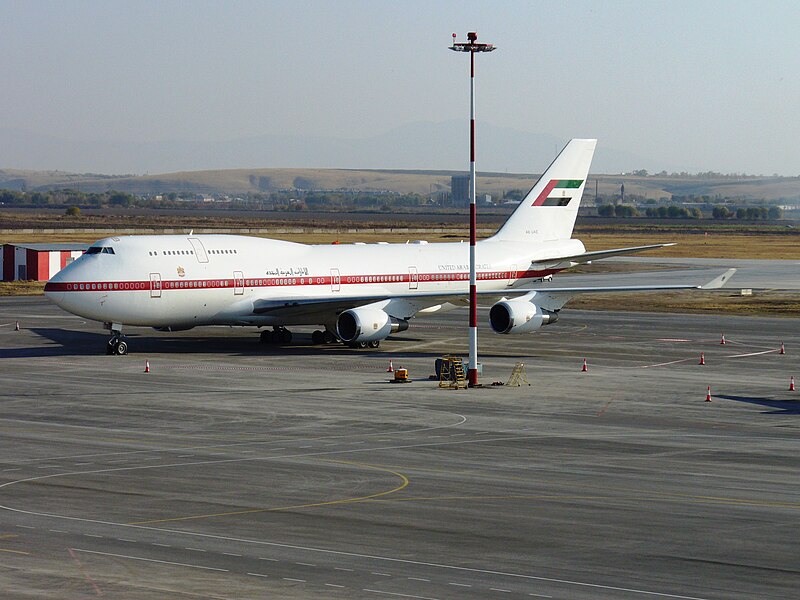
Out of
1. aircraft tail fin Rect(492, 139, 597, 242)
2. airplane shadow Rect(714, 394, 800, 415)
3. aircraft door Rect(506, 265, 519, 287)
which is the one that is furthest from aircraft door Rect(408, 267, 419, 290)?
airplane shadow Rect(714, 394, 800, 415)

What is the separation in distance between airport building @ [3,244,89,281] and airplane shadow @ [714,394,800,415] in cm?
6552

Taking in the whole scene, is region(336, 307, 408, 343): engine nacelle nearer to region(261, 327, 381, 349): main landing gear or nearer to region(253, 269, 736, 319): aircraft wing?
region(253, 269, 736, 319): aircraft wing

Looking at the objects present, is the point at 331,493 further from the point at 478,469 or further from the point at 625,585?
the point at 625,585

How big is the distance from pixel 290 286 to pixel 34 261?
47.9 m

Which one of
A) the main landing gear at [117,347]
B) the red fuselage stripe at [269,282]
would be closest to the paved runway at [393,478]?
the main landing gear at [117,347]

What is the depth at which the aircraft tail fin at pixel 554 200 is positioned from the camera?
65875 millimetres

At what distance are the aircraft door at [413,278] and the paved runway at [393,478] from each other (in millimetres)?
6507

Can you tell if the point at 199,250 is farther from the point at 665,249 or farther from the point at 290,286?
the point at 665,249

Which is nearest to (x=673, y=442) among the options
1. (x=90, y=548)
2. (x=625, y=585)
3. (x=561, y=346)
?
(x=625, y=585)

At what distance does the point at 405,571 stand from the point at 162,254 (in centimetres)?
3600

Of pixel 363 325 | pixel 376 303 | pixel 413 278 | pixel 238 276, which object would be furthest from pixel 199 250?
pixel 413 278

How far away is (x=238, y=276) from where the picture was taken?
56094mm

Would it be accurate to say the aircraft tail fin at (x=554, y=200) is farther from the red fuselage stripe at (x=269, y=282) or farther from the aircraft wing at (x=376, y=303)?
the aircraft wing at (x=376, y=303)

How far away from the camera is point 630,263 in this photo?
123 m
